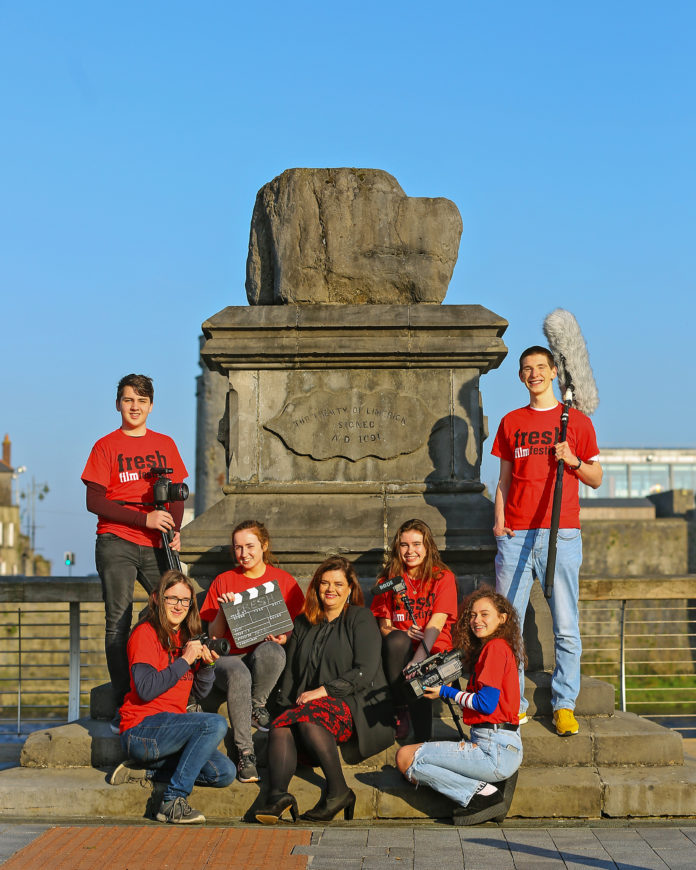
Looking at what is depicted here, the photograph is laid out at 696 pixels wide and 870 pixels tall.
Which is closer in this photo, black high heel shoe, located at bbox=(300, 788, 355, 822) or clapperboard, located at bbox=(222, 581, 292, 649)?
black high heel shoe, located at bbox=(300, 788, 355, 822)

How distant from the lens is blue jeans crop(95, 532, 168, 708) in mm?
6141

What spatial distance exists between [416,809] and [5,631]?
22.7m

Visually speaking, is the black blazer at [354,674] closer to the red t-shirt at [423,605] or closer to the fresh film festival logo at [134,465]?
the red t-shirt at [423,605]

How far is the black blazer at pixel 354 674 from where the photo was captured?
18.0 ft

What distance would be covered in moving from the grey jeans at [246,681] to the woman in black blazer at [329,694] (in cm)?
7

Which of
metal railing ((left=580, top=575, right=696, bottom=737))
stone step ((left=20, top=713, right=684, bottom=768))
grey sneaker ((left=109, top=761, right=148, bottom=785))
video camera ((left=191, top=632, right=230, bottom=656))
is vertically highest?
video camera ((left=191, top=632, right=230, bottom=656))

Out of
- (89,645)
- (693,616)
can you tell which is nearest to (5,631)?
(89,645)

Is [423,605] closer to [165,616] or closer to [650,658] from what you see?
[165,616]

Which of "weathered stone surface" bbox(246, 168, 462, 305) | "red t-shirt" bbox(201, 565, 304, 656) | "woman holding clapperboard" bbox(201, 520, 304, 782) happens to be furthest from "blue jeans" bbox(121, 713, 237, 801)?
"weathered stone surface" bbox(246, 168, 462, 305)

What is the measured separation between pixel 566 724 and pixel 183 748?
72.8 inches

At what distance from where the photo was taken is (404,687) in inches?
221

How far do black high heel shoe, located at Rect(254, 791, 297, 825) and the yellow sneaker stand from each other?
137 cm

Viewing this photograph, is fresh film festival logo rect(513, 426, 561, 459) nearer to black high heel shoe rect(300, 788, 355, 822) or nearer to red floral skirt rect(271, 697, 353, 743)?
red floral skirt rect(271, 697, 353, 743)

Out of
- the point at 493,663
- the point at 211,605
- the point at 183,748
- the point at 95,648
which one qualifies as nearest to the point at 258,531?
the point at 211,605
